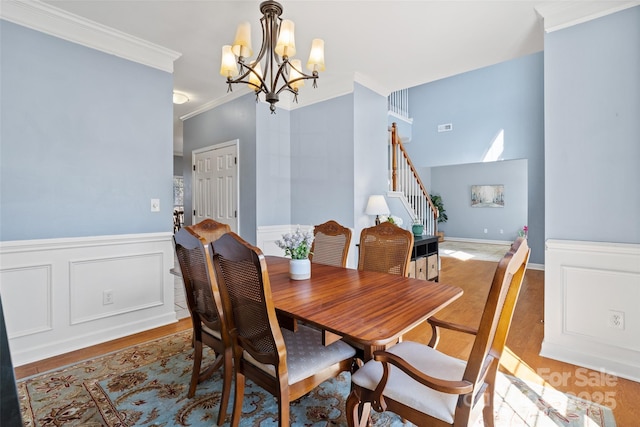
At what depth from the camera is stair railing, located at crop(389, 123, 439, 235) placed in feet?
15.9

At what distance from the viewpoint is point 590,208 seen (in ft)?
7.49

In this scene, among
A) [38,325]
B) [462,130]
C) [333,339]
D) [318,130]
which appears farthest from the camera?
[462,130]

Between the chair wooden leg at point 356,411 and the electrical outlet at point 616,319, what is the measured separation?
1.99 metres

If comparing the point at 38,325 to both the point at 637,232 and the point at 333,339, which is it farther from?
the point at 637,232

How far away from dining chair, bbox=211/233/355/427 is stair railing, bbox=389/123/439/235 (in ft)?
11.8

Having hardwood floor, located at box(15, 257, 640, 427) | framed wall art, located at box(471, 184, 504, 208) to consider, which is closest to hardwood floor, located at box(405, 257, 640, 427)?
hardwood floor, located at box(15, 257, 640, 427)

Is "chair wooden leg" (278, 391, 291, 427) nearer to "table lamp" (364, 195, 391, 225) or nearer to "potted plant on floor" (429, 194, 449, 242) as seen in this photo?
"table lamp" (364, 195, 391, 225)

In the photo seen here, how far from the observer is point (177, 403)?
1811 mm

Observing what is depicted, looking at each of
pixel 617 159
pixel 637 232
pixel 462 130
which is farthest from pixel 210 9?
pixel 462 130

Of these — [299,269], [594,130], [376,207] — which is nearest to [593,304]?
[594,130]

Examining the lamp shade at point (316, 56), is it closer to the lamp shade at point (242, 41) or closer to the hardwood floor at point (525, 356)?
the lamp shade at point (242, 41)

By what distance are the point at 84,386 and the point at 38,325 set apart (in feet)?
2.66

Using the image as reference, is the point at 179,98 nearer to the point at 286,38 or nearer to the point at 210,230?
the point at 210,230

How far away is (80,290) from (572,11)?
444 cm
